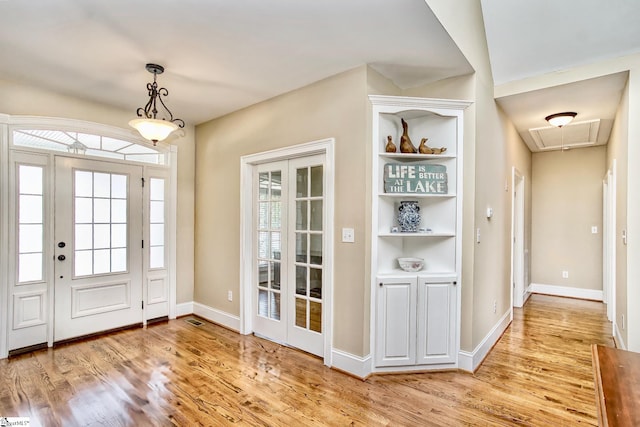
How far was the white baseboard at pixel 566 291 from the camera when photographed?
17.7ft

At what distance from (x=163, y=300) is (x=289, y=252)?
201cm

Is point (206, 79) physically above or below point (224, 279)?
above

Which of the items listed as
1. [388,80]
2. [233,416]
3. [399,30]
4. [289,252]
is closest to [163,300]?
[289,252]

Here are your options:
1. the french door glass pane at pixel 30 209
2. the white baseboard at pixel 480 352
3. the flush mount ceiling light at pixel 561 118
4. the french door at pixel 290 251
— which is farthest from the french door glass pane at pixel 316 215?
the flush mount ceiling light at pixel 561 118

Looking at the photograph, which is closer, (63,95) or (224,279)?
(63,95)

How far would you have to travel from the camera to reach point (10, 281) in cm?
316

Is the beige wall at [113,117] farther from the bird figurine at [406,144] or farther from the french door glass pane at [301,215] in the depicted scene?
the bird figurine at [406,144]

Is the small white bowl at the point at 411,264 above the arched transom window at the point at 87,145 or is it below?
below

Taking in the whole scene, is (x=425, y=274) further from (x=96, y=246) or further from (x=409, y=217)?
(x=96, y=246)

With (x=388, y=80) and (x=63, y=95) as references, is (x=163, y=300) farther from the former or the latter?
(x=388, y=80)

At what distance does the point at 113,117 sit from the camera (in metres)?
3.81

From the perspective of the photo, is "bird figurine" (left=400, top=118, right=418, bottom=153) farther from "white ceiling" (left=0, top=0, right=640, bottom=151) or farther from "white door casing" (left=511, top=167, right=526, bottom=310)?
"white door casing" (left=511, top=167, right=526, bottom=310)

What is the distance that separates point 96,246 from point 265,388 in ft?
8.39

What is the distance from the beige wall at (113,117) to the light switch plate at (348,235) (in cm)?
255
